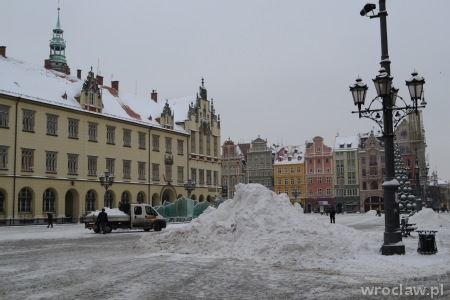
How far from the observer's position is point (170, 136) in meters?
63.7

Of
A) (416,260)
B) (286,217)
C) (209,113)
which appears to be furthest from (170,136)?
(416,260)

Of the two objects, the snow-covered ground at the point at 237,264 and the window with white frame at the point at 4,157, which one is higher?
the window with white frame at the point at 4,157

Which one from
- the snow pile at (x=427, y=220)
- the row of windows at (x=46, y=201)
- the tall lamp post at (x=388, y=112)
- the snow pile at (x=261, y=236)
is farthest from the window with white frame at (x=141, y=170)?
the tall lamp post at (x=388, y=112)

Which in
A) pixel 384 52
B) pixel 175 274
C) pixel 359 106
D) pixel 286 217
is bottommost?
pixel 175 274

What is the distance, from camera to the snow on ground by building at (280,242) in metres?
13.1

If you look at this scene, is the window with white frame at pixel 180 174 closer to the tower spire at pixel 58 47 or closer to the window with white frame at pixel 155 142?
the window with white frame at pixel 155 142

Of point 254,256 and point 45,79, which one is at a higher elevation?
point 45,79

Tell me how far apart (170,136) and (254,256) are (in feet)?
163

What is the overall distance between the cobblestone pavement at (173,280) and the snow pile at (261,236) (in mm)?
1084

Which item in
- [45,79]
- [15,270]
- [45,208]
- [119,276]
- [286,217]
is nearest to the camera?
[119,276]

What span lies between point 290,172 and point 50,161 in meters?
65.1

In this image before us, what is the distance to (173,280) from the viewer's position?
11.4 m

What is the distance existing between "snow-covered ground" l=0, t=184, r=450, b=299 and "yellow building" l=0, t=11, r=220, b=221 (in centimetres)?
2629

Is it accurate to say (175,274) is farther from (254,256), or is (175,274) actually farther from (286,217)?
(286,217)
